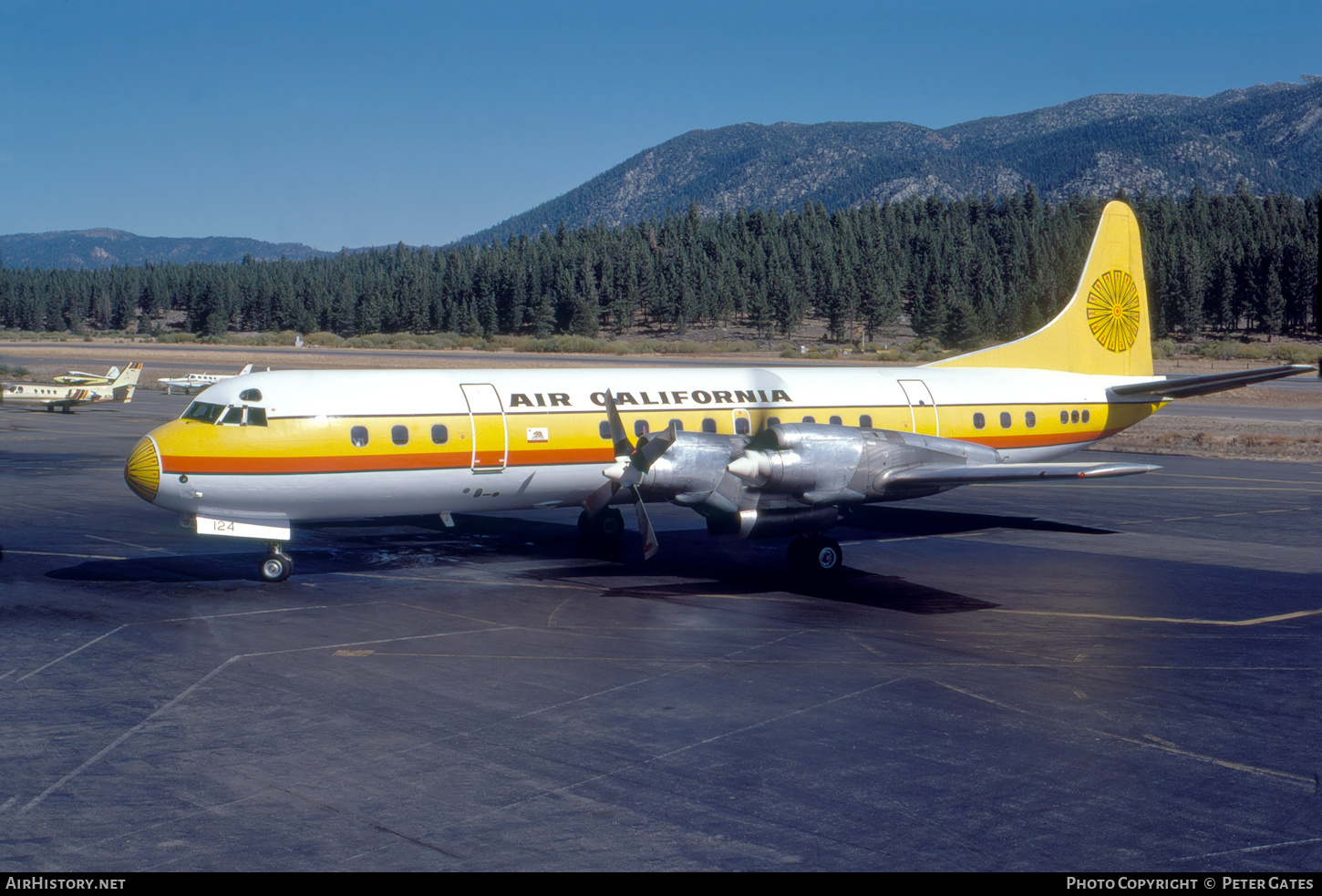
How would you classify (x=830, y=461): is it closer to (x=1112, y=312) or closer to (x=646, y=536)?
(x=646, y=536)

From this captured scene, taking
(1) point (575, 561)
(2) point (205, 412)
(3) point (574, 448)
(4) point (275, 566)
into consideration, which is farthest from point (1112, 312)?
(2) point (205, 412)

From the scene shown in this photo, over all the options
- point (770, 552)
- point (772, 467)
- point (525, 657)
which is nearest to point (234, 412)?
point (525, 657)

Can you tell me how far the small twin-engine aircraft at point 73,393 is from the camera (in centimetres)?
6278

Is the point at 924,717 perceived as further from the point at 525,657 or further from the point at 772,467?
the point at 772,467

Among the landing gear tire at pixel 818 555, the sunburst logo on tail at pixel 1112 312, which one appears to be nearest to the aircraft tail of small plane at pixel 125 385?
the landing gear tire at pixel 818 555

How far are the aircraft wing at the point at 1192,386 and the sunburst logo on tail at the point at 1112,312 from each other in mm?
1526

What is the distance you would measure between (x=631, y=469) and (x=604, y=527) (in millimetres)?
5107

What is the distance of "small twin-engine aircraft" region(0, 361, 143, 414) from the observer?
62.8 metres

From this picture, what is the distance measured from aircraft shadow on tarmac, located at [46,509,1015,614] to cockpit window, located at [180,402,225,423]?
3.22 metres

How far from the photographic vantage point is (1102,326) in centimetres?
3083

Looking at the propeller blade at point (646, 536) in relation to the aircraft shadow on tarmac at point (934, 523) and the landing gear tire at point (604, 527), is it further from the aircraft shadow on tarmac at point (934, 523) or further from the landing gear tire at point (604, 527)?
the aircraft shadow on tarmac at point (934, 523)

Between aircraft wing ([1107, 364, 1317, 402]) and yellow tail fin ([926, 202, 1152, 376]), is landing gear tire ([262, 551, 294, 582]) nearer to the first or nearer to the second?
yellow tail fin ([926, 202, 1152, 376])

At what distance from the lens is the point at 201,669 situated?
600 inches

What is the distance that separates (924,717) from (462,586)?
34.3 ft
